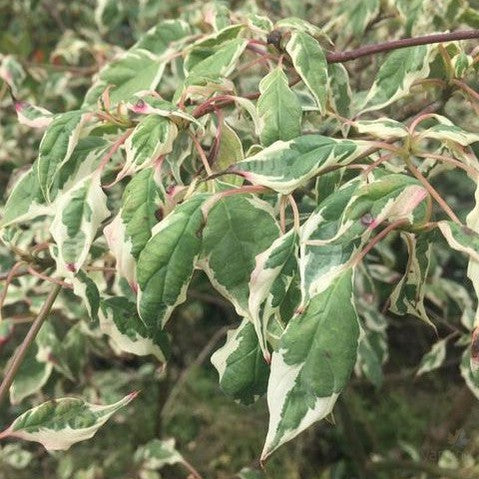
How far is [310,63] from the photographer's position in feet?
2.48

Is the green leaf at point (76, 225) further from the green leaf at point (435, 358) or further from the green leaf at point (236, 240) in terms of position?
the green leaf at point (435, 358)

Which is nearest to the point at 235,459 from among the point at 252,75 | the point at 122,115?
the point at 252,75

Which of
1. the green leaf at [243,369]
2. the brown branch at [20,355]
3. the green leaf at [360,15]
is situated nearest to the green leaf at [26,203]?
the brown branch at [20,355]

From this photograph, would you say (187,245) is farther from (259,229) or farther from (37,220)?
(37,220)

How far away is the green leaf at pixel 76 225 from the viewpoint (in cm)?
71

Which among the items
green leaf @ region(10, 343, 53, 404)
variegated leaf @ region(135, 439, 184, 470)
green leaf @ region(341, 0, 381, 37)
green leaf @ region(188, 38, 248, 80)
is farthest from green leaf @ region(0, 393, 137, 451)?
green leaf @ region(341, 0, 381, 37)

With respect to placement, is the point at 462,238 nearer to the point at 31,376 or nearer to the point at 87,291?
the point at 87,291

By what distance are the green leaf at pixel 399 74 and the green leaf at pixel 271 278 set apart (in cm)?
31

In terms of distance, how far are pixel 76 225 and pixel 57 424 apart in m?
0.21

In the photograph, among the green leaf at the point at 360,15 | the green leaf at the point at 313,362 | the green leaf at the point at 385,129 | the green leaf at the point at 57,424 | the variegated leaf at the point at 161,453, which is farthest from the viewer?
the variegated leaf at the point at 161,453

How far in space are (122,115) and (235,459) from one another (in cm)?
173

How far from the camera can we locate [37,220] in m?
1.41

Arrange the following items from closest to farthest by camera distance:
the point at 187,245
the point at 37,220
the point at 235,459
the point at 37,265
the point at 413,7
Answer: the point at 187,245
the point at 37,265
the point at 413,7
the point at 37,220
the point at 235,459

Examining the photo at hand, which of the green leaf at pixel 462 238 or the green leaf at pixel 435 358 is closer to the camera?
the green leaf at pixel 462 238
